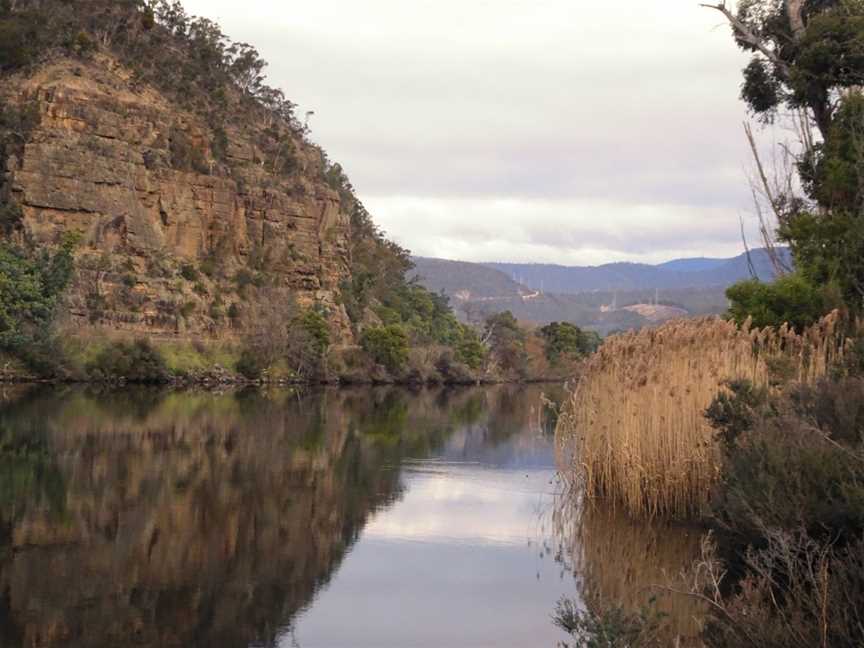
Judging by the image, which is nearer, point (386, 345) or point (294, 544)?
point (294, 544)

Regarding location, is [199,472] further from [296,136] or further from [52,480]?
[296,136]

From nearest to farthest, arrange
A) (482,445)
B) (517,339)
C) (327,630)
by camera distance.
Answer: (327,630)
(482,445)
(517,339)

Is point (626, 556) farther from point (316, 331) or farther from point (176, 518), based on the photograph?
point (316, 331)

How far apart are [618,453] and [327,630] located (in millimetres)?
7233

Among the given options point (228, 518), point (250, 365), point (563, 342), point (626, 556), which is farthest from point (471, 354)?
point (626, 556)

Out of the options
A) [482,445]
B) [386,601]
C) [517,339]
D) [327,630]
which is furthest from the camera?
[517,339]

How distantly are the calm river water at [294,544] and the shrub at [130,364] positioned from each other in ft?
92.6

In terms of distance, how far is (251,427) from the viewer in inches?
1292

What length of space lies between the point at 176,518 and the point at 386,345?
5570 cm

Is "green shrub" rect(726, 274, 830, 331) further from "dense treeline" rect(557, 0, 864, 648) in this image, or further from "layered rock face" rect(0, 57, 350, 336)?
"layered rock face" rect(0, 57, 350, 336)

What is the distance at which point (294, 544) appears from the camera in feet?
49.5

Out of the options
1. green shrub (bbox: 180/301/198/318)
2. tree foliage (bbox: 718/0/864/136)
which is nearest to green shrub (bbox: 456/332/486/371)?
green shrub (bbox: 180/301/198/318)

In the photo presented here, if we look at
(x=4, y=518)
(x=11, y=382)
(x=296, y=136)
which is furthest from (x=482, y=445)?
(x=296, y=136)

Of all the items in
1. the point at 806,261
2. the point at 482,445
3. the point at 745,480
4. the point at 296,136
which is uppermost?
the point at 296,136
